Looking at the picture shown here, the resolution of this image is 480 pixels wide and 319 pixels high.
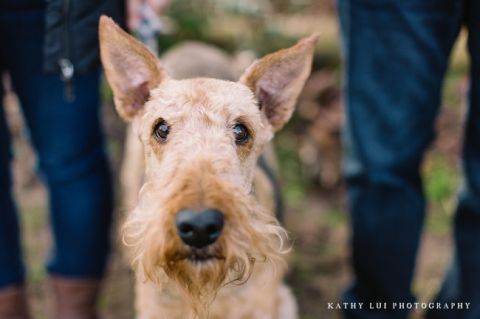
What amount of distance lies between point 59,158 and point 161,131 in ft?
2.50

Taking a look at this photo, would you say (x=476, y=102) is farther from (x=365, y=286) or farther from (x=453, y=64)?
(x=453, y=64)

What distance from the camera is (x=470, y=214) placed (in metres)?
2.64

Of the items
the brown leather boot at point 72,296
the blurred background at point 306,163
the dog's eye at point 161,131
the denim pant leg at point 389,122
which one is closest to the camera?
the dog's eye at point 161,131

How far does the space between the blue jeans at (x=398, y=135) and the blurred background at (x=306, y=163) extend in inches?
25.3

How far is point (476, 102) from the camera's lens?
2.46 meters

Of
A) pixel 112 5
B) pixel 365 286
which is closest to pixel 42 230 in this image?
pixel 112 5

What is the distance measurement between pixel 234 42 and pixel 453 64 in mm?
Answer: 1954

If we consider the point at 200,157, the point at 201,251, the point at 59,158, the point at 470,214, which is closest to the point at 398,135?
the point at 470,214

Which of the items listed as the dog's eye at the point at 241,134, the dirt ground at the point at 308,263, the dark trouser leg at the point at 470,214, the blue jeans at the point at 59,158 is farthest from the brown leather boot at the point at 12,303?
the dark trouser leg at the point at 470,214

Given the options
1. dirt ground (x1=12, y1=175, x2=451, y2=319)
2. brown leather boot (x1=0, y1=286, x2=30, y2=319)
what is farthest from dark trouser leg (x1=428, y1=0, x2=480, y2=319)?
brown leather boot (x1=0, y1=286, x2=30, y2=319)

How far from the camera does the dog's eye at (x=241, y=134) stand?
2.23 metres

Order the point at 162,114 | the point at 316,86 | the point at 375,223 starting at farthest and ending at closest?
1. the point at 316,86
2. the point at 375,223
3. the point at 162,114

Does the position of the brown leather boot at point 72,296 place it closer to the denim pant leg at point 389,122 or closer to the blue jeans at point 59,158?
the blue jeans at point 59,158

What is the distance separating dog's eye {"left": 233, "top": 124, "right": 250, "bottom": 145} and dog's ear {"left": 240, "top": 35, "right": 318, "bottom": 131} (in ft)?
0.78
